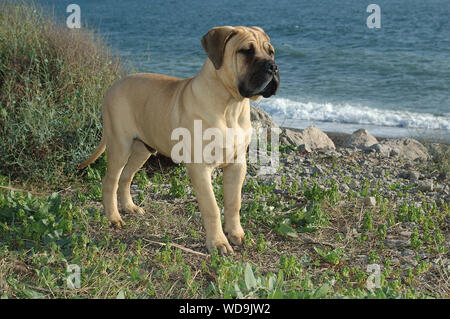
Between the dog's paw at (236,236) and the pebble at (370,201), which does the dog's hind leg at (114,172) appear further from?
the pebble at (370,201)

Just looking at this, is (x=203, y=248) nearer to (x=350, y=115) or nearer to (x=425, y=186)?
(x=425, y=186)

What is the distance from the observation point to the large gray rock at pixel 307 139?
750 centimetres

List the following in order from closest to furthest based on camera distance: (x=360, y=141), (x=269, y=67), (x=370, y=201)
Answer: (x=269, y=67)
(x=370, y=201)
(x=360, y=141)

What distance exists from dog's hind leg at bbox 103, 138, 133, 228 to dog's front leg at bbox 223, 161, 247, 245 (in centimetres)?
94

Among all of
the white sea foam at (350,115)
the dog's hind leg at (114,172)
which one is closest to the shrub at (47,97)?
the dog's hind leg at (114,172)

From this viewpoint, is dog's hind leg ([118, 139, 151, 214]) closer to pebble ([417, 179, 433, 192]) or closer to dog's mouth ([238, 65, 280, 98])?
dog's mouth ([238, 65, 280, 98])

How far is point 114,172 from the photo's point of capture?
477 centimetres

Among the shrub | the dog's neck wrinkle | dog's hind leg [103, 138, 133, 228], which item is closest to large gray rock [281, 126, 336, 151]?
the shrub

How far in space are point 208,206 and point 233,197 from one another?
32cm

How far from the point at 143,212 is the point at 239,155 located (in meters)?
1.39

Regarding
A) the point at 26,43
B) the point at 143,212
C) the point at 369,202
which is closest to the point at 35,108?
the point at 26,43

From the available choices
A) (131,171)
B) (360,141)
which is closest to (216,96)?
(131,171)

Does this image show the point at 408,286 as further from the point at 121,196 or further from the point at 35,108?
the point at 35,108
